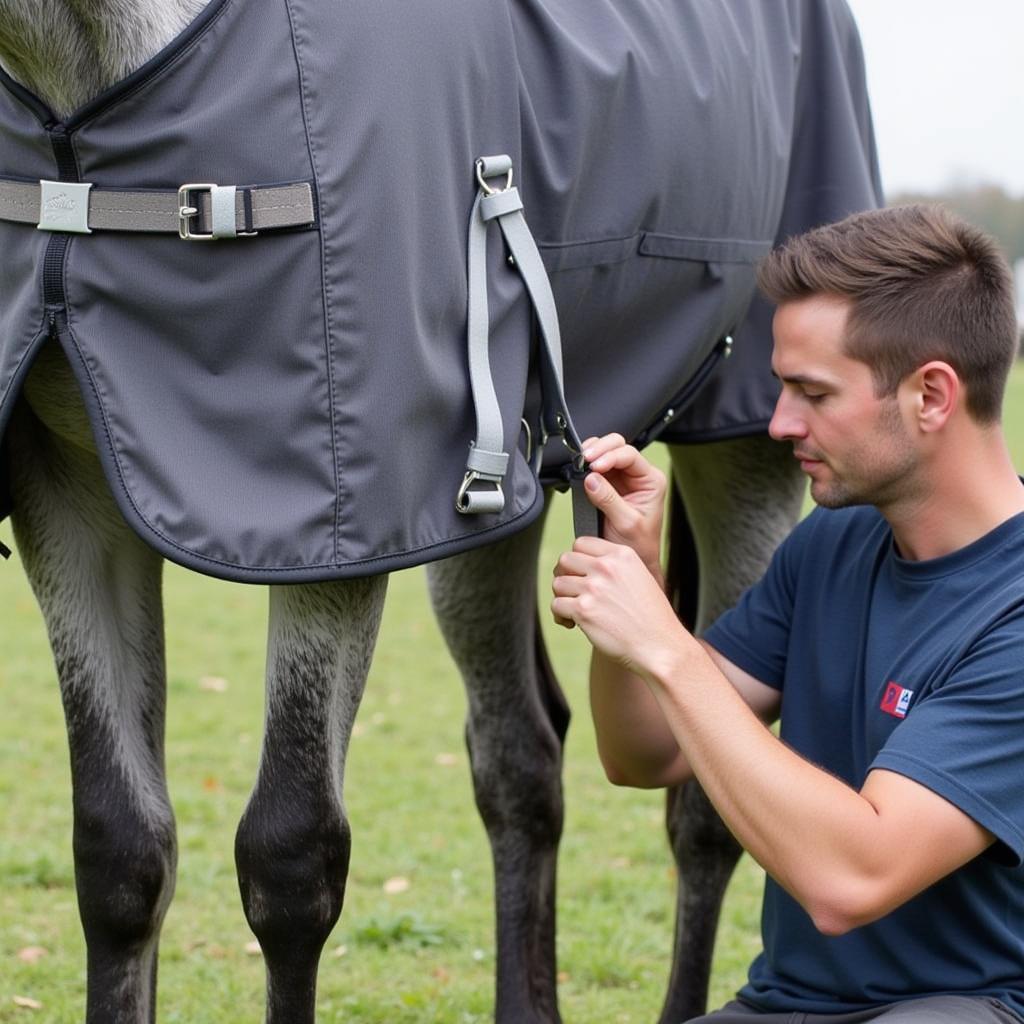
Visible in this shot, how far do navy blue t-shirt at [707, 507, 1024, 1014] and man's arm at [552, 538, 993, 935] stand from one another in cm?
5

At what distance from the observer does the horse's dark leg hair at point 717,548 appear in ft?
11.0

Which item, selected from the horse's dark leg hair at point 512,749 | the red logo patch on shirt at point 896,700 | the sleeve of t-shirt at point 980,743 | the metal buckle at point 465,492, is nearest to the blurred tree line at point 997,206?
the horse's dark leg hair at point 512,749

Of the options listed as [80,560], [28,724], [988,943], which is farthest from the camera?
[28,724]

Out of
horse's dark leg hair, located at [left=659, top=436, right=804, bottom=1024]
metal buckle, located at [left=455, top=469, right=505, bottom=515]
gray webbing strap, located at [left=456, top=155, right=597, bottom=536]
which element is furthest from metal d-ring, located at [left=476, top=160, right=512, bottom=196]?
horse's dark leg hair, located at [left=659, top=436, right=804, bottom=1024]

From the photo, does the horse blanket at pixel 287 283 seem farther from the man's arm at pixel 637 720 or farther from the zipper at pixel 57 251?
the man's arm at pixel 637 720

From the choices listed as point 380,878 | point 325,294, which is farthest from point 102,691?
point 380,878

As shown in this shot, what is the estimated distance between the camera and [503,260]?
2234 mm

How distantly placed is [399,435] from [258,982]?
186 cm

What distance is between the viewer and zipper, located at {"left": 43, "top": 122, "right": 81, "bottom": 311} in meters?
1.99

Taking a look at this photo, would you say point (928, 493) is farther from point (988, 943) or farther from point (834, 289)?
point (988, 943)

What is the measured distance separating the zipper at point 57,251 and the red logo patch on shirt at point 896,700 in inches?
46.9

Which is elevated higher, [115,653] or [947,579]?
[947,579]

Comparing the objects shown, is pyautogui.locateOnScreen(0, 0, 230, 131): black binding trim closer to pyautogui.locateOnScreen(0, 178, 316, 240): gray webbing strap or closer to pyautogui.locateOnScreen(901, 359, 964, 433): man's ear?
pyautogui.locateOnScreen(0, 178, 316, 240): gray webbing strap

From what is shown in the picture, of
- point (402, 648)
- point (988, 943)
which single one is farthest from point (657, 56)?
point (402, 648)
